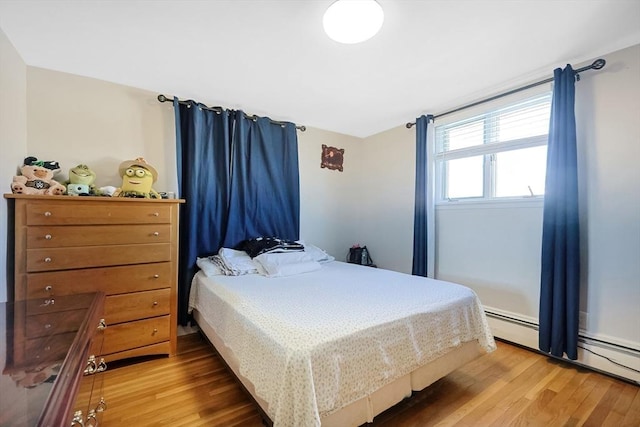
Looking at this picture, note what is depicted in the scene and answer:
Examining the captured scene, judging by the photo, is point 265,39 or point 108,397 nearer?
point 108,397

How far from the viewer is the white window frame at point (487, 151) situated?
222cm

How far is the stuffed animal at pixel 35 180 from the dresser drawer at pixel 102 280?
0.55m

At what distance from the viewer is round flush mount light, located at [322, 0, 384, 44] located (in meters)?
1.40

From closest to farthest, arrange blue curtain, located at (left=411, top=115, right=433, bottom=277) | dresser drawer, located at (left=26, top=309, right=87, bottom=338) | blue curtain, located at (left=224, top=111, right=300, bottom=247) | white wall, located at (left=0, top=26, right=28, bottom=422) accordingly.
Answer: dresser drawer, located at (left=26, top=309, right=87, bottom=338) → white wall, located at (left=0, top=26, right=28, bottom=422) → blue curtain, located at (left=224, top=111, right=300, bottom=247) → blue curtain, located at (left=411, top=115, right=433, bottom=277)

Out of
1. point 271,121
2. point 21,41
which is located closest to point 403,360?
point 271,121

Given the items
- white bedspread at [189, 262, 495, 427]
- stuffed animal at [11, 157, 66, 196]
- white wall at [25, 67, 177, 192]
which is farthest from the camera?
white wall at [25, 67, 177, 192]

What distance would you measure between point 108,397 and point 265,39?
2405 mm

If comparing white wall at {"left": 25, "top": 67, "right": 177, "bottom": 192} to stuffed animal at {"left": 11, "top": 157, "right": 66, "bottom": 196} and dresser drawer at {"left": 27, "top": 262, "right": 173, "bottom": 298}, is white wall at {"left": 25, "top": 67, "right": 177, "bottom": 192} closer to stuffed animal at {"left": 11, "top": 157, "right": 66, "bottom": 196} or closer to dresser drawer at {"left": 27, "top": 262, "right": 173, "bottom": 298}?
stuffed animal at {"left": 11, "top": 157, "right": 66, "bottom": 196}

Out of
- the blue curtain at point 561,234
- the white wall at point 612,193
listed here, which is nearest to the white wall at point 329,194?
the blue curtain at point 561,234

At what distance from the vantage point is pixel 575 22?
1.56m

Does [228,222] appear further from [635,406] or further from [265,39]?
[635,406]

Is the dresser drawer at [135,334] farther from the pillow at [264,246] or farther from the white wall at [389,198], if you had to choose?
the white wall at [389,198]

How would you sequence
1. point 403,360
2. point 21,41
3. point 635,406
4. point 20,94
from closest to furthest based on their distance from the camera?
point 403,360 → point 635,406 → point 21,41 → point 20,94

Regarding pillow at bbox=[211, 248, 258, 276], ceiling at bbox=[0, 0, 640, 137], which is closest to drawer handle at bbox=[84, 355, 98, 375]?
pillow at bbox=[211, 248, 258, 276]
